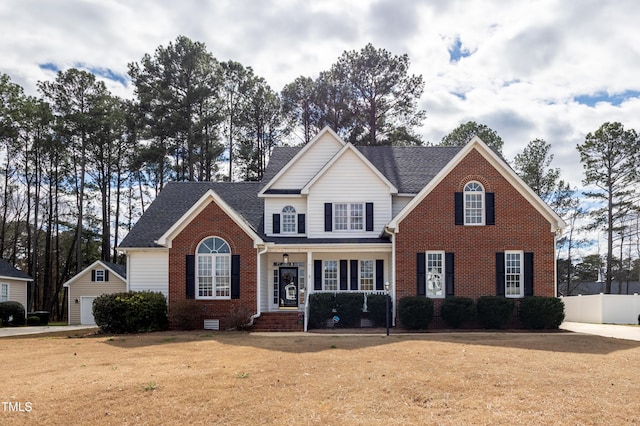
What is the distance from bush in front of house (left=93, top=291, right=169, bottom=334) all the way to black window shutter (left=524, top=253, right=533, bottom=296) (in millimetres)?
14305

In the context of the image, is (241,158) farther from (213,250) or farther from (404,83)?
(213,250)

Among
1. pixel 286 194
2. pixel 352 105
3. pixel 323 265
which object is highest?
pixel 352 105

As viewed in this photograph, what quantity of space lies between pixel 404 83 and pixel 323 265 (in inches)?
929

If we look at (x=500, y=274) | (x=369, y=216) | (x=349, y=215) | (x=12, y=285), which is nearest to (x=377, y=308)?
(x=369, y=216)

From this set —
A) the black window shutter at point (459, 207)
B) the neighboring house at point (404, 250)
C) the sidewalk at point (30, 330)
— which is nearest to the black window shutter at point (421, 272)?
the neighboring house at point (404, 250)


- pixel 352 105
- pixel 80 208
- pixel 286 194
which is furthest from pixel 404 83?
pixel 80 208

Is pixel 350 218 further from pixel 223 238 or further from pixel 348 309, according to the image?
pixel 223 238

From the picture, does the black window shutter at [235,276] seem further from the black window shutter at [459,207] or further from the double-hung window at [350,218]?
the black window shutter at [459,207]

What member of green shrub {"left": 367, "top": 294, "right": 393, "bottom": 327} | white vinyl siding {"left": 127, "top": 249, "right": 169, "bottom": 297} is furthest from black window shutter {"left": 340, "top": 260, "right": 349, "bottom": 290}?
white vinyl siding {"left": 127, "top": 249, "right": 169, "bottom": 297}

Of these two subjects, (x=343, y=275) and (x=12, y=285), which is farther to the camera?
(x=12, y=285)

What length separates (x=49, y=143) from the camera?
4284 cm

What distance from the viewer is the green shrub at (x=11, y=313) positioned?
33500mm

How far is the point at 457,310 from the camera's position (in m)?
21.6

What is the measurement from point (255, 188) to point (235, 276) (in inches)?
314
